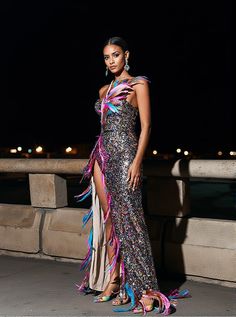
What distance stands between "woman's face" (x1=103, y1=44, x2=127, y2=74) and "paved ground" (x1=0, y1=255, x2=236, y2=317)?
1.91m

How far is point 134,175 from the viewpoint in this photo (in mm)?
4078

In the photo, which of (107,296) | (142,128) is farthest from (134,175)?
(107,296)

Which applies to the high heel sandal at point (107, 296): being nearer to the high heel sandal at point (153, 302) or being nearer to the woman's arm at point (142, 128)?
the high heel sandal at point (153, 302)

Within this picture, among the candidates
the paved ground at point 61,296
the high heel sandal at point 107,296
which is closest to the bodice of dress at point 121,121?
the high heel sandal at point 107,296

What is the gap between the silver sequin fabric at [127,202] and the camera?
4.15 m

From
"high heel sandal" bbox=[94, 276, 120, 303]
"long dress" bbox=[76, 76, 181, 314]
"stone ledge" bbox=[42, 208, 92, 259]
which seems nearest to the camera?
"long dress" bbox=[76, 76, 181, 314]

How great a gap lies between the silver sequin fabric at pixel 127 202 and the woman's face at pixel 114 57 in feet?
1.03

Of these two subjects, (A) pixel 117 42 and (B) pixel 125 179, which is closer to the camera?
(B) pixel 125 179

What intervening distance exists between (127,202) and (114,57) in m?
1.16

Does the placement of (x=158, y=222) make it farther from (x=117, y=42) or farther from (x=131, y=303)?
(x=117, y=42)

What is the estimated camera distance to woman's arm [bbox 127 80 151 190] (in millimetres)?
4062

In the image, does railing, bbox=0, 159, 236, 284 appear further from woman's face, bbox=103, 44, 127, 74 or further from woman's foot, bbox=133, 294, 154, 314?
woman's face, bbox=103, 44, 127, 74

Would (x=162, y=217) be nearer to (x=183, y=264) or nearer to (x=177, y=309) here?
(x=183, y=264)

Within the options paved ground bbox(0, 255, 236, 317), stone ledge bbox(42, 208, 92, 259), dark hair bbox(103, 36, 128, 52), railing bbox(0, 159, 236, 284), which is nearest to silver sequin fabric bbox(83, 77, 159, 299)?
paved ground bbox(0, 255, 236, 317)
